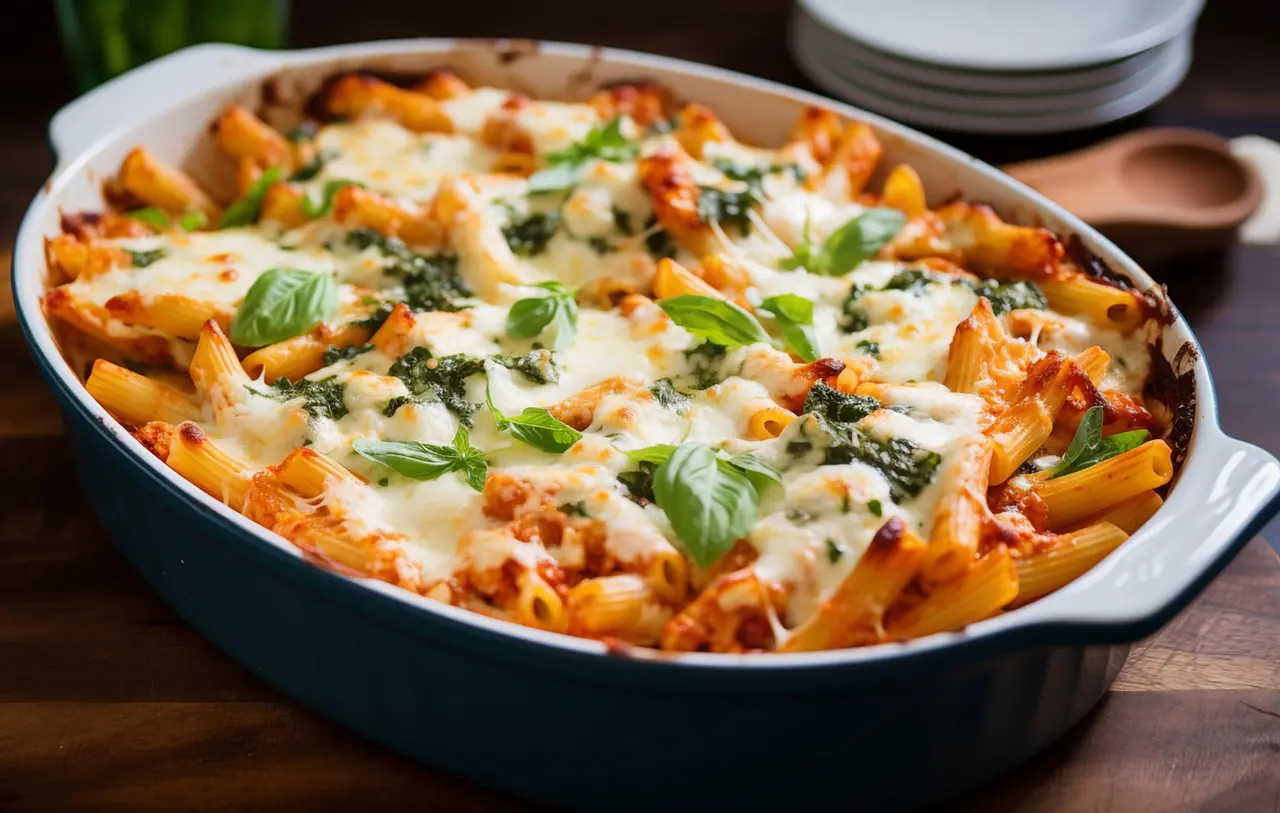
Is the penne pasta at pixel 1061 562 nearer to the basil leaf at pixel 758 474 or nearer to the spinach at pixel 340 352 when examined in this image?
the basil leaf at pixel 758 474

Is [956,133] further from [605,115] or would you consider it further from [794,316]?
[794,316]

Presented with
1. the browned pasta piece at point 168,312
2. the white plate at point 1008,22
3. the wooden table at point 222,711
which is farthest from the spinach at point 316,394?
the white plate at point 1008,22

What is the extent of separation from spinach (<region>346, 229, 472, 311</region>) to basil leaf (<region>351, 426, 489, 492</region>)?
531 mm

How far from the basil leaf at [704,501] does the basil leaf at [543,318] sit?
52 cm

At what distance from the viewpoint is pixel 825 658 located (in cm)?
175

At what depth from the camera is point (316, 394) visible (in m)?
2.38

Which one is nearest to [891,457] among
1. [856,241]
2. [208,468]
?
[856,241]

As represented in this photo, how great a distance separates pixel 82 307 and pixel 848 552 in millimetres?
1587

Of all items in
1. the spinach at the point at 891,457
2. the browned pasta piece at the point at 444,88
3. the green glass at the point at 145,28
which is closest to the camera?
the spinach at the point at 891,457

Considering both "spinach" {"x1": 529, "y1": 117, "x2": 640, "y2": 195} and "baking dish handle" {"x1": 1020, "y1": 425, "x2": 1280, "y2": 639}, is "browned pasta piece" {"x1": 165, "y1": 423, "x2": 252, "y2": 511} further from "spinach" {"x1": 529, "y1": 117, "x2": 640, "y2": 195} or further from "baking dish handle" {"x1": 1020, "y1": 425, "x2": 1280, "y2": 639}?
"baking dish handle" {"x1": 1020, "y1": 425, "x2": 1280, "y2": 639}

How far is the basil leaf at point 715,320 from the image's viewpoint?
2.46m

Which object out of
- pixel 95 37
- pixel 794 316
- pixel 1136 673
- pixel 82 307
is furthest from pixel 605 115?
pixel 1136 673

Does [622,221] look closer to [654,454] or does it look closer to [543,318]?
[543,318]

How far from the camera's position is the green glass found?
3.79 metres
